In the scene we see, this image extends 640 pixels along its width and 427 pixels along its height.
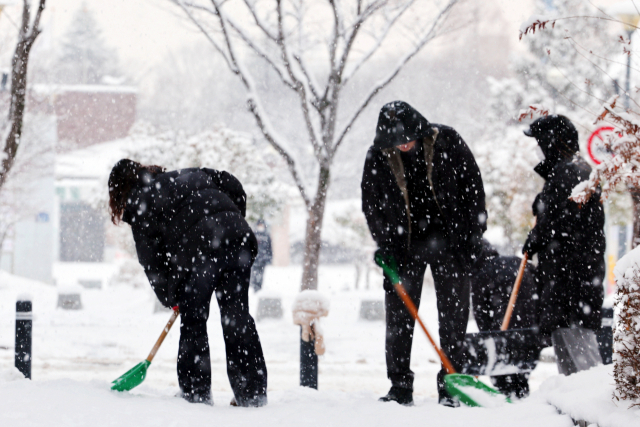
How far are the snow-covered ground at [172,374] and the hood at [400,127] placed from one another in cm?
146

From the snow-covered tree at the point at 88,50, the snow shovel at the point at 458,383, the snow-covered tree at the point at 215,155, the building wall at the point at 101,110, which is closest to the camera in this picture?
the snow shovel at the point at 458,383

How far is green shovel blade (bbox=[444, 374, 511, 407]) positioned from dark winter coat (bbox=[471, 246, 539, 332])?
111cm

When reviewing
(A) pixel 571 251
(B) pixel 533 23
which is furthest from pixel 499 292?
(B) pixel 533 23

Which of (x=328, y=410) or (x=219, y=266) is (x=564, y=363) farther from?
(x=219, y=266)

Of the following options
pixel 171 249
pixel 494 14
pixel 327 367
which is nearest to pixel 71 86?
pixel 494 14

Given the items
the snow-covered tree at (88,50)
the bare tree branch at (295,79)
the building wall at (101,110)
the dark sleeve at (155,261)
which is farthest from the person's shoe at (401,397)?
the snow-covered tree at (88,50)

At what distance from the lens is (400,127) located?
11.5 feet

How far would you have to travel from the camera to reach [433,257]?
3.60m

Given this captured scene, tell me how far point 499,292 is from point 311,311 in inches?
56.7

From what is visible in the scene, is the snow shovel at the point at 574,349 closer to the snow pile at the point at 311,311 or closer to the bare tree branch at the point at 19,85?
the snow pile at the point at 311,311

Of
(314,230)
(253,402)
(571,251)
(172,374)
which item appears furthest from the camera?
(314,230)

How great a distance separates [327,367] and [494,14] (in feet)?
103

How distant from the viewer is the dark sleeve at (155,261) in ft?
11.4

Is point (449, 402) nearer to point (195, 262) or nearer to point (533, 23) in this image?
point (195, 262)
